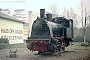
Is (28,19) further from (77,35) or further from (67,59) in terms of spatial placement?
(67,59)

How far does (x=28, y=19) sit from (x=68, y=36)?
9929cm

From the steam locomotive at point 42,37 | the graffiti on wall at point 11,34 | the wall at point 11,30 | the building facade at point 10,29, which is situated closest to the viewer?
the steam locomotive at point 42,37

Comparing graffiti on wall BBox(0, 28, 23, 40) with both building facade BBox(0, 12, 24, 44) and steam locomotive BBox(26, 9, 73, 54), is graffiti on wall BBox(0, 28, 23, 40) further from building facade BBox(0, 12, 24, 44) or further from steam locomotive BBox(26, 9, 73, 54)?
steam locomotive BBox(26, 9, 73, 54)

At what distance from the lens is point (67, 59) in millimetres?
13734

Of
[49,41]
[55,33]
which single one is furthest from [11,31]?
[49,41]

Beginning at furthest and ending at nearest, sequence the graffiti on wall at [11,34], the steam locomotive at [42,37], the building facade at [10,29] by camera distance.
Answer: the graffiti on wall at [11,34] < the building facade at [10,29] < the steam locomotive at [42,37]

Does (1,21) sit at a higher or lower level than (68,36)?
higher

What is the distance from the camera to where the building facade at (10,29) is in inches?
1283

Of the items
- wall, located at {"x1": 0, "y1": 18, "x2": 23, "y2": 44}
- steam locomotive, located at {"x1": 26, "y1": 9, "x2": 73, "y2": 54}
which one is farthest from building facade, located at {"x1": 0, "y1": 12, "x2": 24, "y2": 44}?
steam locomotive, located at {"x1": 26, "y1": 9, "x2": 73, "y2": 54}

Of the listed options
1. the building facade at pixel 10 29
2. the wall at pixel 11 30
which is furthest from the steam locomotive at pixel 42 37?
the wall at pixel 11 30

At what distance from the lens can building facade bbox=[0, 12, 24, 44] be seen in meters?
32.6

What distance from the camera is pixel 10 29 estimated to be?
3584 centimetres

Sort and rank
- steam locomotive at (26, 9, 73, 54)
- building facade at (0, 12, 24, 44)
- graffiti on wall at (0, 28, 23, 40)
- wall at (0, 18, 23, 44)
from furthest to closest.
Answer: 1. graffiti on wall at (0, 28, 23, 40)
2. wall at (0, 18, 23, 44)
3. building facade at (0, 12, 24, 44)
4. steam locomotive at (26, 9, 73, 54)

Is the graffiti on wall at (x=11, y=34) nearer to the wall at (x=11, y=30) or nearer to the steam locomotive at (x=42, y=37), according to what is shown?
the wall at (x=11, y=30)
